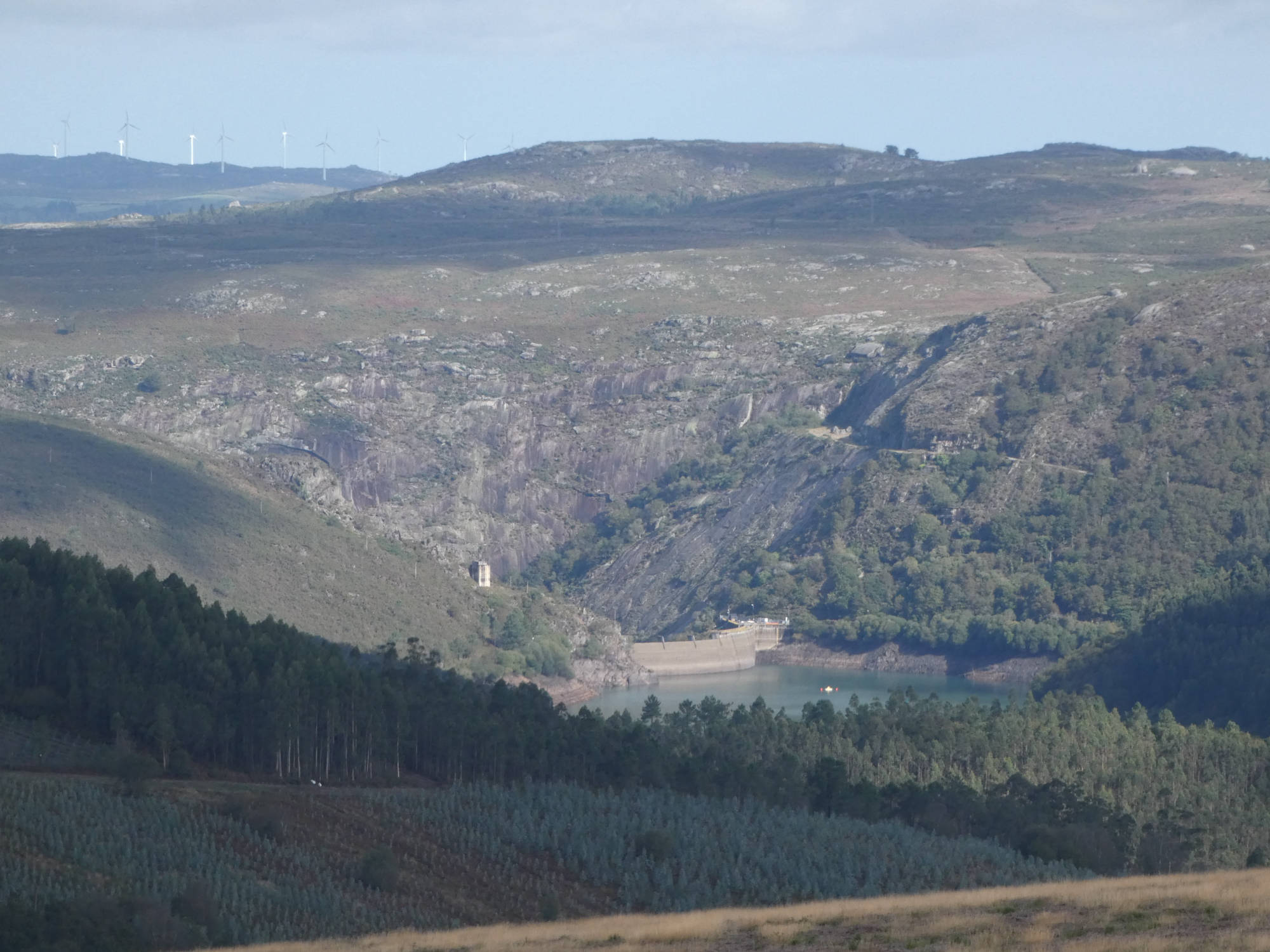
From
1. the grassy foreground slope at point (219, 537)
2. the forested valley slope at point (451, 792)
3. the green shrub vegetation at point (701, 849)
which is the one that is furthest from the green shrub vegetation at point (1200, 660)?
the green shrub vegetation at point (701, 849)

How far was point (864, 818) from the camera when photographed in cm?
8019

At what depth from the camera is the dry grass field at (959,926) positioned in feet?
124

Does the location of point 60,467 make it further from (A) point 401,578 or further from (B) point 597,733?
(B) point 597,733

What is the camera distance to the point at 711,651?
6747 inches

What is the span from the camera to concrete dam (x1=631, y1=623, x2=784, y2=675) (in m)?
167

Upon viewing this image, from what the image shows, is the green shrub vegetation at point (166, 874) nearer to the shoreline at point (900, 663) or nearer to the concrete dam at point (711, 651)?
the concrete dam at point (711, 651)

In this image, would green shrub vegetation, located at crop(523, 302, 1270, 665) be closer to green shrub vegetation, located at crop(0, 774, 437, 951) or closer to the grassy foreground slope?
the grassy foreground slope

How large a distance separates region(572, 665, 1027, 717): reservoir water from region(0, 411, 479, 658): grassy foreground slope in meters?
15.0

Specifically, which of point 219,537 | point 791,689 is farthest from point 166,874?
point 791,689

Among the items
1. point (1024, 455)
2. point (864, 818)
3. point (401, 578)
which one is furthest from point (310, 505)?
point (864, 818)

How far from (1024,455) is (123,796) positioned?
5827 inches

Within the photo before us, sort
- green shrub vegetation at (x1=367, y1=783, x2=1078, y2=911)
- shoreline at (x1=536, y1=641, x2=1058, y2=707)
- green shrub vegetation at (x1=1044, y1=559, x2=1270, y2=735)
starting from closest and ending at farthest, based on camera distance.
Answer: green shrub vegetation at (x1=367, y1=783, x2=1078, y2=911)
green shrub vegetation at (x1=1044, y1=559, x2=1270, y2=735)
shoreline at (x1=536, y1=641, x2=1058, y2=707)

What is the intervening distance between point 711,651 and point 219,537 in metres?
42.6

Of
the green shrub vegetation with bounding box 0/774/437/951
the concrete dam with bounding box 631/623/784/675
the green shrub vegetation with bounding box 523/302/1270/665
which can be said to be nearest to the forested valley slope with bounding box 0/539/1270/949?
the green shrub vegetation with bounding box 0/774/437/951
